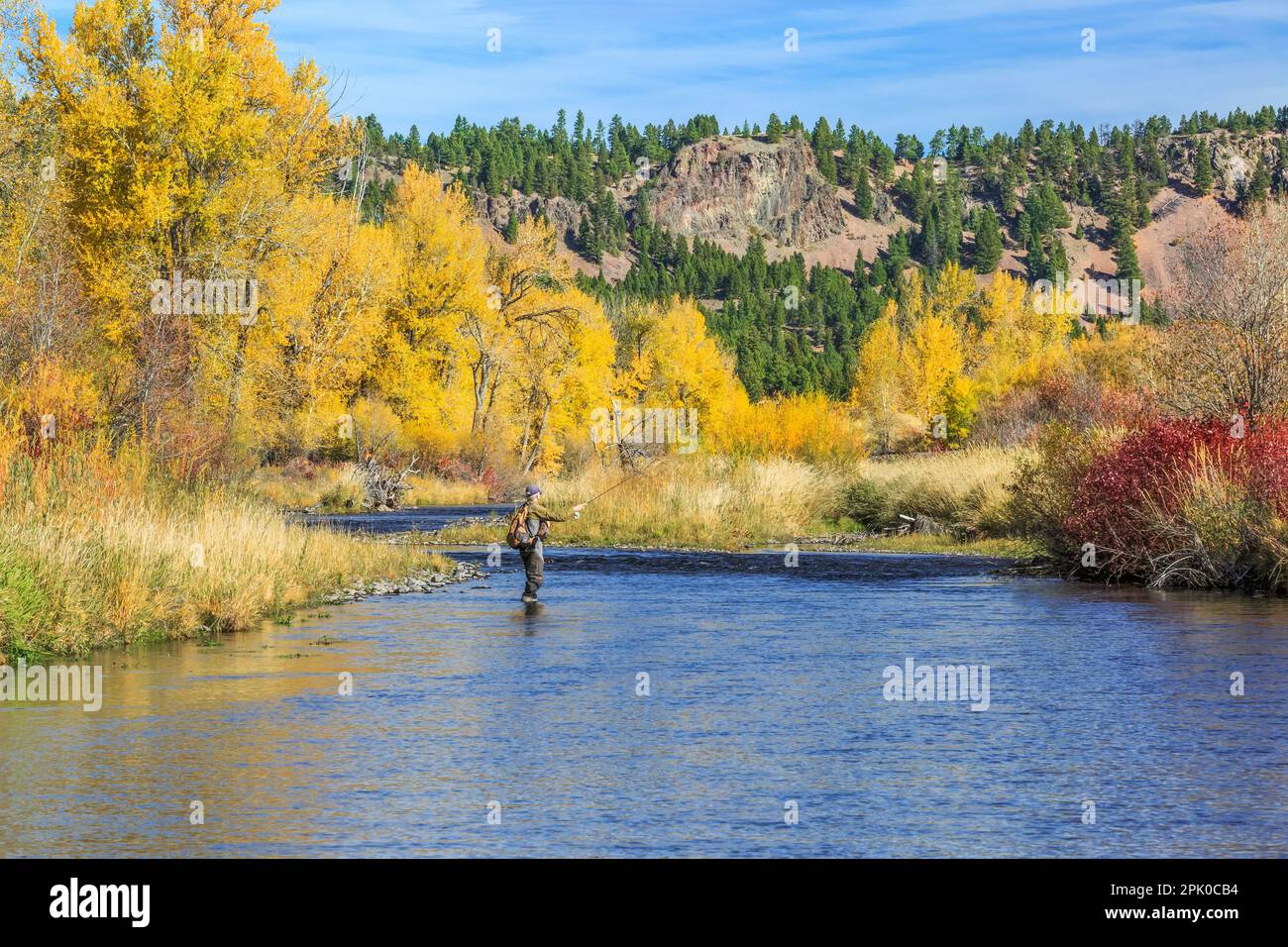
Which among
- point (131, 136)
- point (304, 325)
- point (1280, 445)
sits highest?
point (131, 136)

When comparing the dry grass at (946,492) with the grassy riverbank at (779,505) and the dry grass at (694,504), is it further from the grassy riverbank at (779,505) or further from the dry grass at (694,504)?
the dry grass at (694,504)

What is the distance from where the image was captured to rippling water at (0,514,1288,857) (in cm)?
956

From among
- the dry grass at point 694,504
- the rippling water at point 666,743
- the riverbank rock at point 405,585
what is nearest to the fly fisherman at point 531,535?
the rippling water at point 666,743

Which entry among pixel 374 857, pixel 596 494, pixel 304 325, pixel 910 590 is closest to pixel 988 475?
pixel 596 494

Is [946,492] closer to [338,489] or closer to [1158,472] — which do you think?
[1158,472]

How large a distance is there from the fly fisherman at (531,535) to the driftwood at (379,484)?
30.2 m

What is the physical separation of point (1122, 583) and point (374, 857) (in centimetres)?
2233

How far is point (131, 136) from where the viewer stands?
139 ft

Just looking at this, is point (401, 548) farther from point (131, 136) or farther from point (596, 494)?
point (131, 136)

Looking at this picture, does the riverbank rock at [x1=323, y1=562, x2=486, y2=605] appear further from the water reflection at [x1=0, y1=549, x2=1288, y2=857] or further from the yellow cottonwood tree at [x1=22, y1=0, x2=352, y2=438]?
the yellow cottonwood tree at [x1=22, y1=0, x2=352, y2=438]

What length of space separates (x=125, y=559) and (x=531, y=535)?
6700 millimetres

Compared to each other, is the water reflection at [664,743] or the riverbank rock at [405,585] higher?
the water reflection at [664,743]

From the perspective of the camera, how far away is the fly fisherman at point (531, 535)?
23562 millimetres

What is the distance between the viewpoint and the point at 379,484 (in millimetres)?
56000
